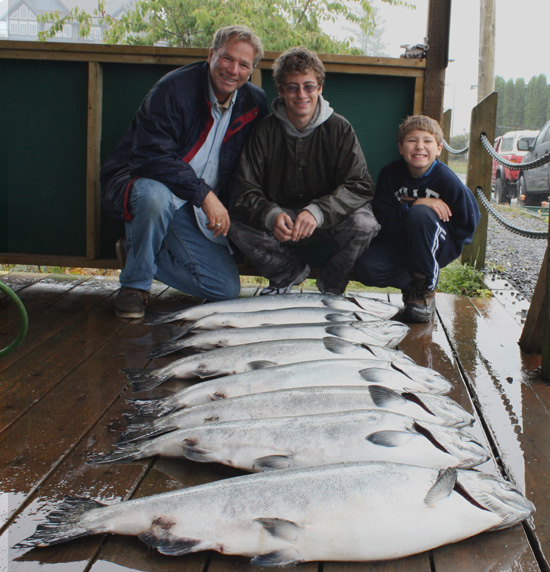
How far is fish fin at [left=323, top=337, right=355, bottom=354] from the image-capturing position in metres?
3.08

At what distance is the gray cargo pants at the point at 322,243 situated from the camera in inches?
165

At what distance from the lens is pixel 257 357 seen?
3.04m

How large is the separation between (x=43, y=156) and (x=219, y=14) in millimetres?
7146

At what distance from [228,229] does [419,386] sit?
190 centimetres

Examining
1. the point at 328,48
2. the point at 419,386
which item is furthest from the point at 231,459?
the point at 328,48

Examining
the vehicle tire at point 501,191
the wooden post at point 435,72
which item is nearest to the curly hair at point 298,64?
the wooden post at point 435,72

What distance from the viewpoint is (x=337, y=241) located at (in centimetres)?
429

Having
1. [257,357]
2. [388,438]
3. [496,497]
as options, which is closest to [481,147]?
[257,357]

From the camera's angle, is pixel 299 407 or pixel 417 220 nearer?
pixel 299 407

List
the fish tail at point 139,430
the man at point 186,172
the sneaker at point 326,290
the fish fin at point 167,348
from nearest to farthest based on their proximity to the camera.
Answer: the fish tail at point 139,430 → the fish fin at point 167,348 → the man at point 186,172 → the sneaker at point 326,290

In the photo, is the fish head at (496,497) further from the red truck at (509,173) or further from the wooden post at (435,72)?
the red truck at (509,173)

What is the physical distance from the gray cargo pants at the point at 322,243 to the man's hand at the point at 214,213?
28cm

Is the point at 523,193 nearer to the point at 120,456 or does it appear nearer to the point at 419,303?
the point at 419,303

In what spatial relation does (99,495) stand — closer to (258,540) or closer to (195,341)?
(258,540)
